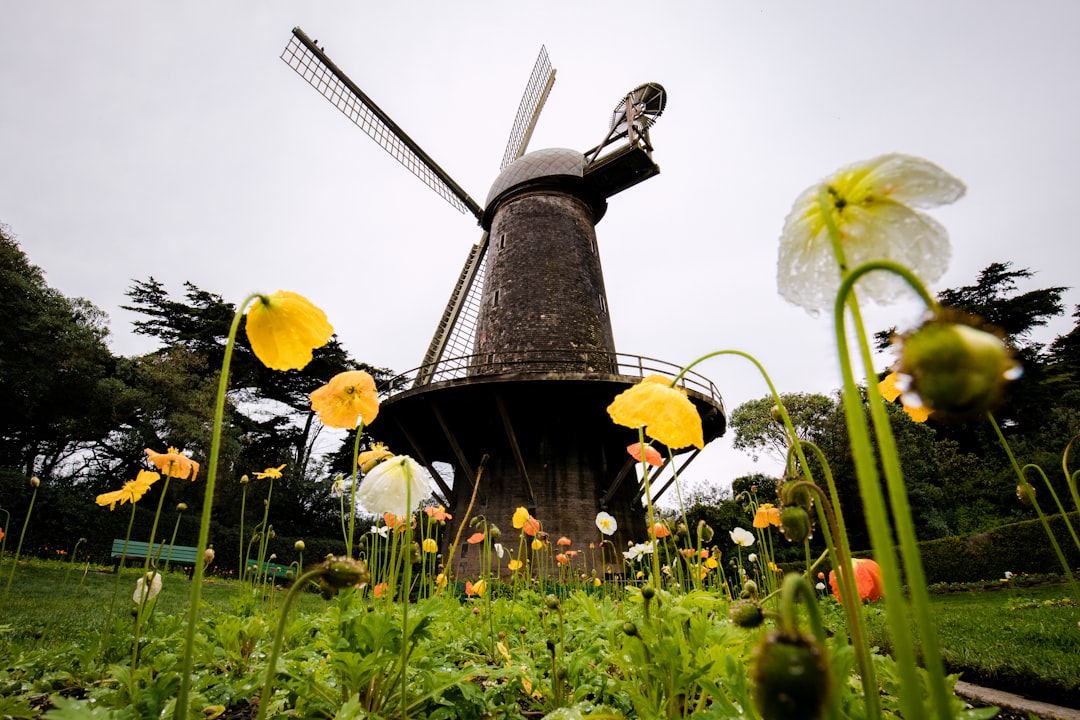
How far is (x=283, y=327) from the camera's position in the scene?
1.15 m

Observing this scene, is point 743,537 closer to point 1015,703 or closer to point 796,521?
point 1015,703

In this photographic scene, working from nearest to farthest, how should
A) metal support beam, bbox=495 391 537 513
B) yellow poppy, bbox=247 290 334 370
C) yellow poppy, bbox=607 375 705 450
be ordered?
1. yellow poppy, bbox=247 290 334 370
2. yellow poppy, bbox=607 375 705 450
3. metal support beam, bbox=495 391 537 513

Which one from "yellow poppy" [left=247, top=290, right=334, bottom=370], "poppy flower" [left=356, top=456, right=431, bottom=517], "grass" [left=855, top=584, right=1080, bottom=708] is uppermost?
"yellow poppy" [left=247, top=290, right=334, bottom=370]

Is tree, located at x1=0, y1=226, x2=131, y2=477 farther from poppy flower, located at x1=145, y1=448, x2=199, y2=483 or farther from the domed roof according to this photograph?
poppy flower, located at x1=145, y1=448, x2=199, y2=483

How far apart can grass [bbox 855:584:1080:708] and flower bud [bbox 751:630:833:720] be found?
11.9 feet

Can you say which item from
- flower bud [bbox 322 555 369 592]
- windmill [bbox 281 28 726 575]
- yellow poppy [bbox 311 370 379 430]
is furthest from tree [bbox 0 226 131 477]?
flower bud [bbox 322 555 369 592]

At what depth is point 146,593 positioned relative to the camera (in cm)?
193

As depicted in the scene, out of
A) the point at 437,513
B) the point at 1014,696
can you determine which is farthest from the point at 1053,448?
the point at 437,513

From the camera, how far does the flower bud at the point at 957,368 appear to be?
1.56 feet

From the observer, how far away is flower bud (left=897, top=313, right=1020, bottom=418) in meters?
0.48

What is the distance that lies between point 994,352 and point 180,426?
1935cm

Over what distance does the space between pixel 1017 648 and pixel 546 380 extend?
6.38 metres

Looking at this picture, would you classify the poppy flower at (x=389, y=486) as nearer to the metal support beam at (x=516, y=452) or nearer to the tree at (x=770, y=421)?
the metal support beam at (x=516, y=452)

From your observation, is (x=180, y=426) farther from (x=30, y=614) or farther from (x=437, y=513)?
(x=437, y=513)
